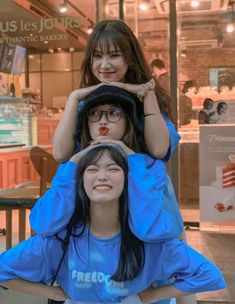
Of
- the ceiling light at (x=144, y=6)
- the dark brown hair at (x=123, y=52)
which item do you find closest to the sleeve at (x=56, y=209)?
the dark brown hair at (x=123, y=52)

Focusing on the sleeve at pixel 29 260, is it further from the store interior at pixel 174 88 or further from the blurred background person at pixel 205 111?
the blurred background person at pixel 205 111

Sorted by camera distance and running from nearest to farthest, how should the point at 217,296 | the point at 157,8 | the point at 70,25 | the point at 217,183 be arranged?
the point at 217,296
the point at 70,25
the point at 217,183
the point at 157,8

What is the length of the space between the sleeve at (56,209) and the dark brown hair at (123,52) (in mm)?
336

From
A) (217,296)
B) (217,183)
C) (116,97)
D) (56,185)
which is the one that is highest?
(116,97)

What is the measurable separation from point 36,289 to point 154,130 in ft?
1.62

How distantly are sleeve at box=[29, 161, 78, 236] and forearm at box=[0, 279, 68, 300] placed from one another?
15cm

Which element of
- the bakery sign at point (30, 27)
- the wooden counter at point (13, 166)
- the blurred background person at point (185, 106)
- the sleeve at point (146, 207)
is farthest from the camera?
the blurred background person at point (185, 106)

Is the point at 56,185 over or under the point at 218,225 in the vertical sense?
over

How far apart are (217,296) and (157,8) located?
312 centimetres

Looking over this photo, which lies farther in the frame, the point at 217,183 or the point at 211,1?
the point at 211,1

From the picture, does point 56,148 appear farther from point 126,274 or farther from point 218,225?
point 218,225

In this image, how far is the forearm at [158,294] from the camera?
116 centimetres

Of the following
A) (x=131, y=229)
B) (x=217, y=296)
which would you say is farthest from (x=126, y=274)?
(x=217, y=296)

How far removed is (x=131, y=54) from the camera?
128cm
